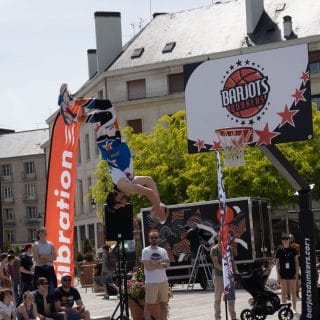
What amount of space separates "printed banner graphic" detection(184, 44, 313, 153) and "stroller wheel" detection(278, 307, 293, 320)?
372 cm

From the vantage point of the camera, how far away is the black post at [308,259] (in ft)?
59.5

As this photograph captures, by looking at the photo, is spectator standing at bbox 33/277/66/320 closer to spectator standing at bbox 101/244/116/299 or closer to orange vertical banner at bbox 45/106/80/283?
orange vertical banner at bbox 45/106/80/283

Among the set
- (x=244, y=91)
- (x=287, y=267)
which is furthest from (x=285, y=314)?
(x=244, y=91)

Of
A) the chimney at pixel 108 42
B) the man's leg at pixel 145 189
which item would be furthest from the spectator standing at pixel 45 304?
the chimney at pixel 108 42

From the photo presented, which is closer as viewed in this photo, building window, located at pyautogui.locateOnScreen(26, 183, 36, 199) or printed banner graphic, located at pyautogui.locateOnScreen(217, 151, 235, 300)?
printed banner graphic, located at pyautogui.locateOnScreen(217, 151, 235, 300)

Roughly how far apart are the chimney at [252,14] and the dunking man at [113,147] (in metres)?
53.2

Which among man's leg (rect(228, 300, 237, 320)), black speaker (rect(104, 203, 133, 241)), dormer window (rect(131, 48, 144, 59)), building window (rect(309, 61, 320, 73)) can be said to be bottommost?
man's leg (rect(228, 300, 237, 320))

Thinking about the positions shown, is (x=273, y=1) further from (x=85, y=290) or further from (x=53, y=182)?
(x=53, y=182)

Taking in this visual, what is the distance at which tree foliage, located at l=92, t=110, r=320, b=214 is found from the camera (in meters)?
48.0

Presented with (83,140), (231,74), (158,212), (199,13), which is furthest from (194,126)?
(83,140)

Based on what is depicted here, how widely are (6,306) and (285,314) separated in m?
6.43

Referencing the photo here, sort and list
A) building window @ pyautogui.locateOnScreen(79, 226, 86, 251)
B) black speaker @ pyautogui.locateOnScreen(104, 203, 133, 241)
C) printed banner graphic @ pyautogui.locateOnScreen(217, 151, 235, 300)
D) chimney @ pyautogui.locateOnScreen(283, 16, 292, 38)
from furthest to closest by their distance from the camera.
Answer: building window @ pyautogui.locateOnScreen(79, 226, 86, 251)
chimney @ pyautogui.locateOnScreen(283, 16, 292, 38)
black speaker @ pyautogui.locateOnScreen(104, 203, 133, 241)
printed banner graphic @ pyautogui.locateOnScreen(217, 151, 235, 300)

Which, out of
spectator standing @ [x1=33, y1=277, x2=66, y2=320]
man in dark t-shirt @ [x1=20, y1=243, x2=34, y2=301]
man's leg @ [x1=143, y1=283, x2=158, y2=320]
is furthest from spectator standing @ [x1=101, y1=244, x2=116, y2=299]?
spectator standing @ [x1=33, y1=277, x2=66, y2=320]

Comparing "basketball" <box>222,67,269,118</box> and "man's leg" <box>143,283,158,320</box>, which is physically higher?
"basketball" <box>222,67,269,118</box>
